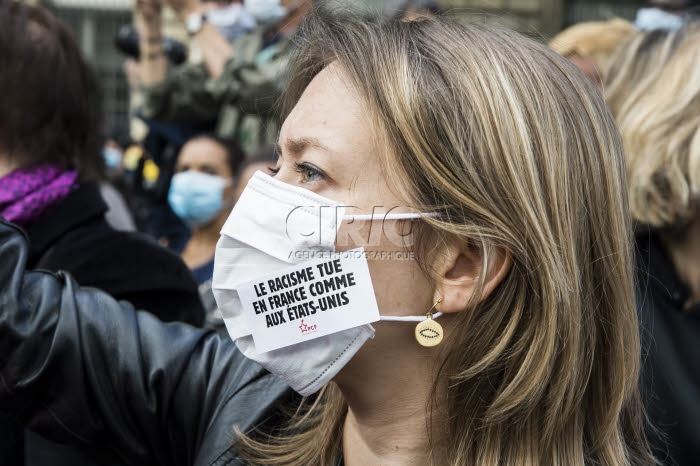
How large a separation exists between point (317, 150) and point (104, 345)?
0.75 metres

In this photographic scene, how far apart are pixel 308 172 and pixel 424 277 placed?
37 cm

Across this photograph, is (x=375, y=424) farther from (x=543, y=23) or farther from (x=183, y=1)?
(x=543, y=23)

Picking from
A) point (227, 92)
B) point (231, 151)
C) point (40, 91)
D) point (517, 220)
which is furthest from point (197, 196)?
point (517, 220)

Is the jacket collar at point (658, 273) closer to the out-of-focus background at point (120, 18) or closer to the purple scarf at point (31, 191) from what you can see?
the purple scarf at point (31, 191)

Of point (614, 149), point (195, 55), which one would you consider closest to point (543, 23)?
point (195, 55)

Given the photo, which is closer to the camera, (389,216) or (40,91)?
(389,216)

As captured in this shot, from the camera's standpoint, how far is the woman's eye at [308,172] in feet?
6.26

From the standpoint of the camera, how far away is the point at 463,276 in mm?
1916

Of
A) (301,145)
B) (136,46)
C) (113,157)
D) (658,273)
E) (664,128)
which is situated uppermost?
(301,145)

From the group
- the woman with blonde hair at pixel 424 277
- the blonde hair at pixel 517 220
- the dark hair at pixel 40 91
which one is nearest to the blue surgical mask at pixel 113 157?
the dark hair at pixel 40 91

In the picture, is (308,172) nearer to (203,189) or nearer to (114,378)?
(114,378)

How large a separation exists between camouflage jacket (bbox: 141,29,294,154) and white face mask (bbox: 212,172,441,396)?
3139 mm

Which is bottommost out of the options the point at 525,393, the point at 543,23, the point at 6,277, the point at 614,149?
the point at 543,23

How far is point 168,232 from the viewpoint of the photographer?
5730mm
